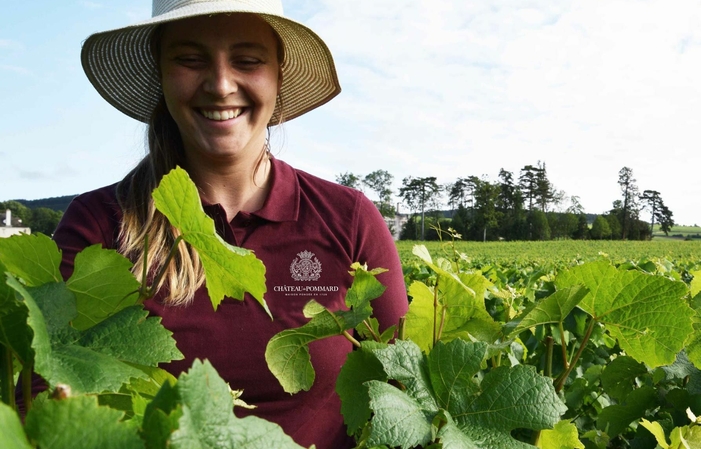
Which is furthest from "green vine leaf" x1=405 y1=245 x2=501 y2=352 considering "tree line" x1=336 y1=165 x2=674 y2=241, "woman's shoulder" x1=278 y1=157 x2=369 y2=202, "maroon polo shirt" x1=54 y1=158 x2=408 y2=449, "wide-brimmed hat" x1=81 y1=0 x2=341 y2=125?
"tree line" x1=336 y1=165 x2=674 y2=241

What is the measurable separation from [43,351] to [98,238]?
194 centimetres

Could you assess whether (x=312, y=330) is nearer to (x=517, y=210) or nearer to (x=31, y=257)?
(x=31, y=257)

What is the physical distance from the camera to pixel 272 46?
239 cm

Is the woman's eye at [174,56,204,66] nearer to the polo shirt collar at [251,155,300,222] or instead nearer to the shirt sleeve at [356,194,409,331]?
the polo shirt collar at [251,155,300,222]

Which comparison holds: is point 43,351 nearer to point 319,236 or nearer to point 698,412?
point 698,412

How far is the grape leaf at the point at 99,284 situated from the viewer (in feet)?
2.09

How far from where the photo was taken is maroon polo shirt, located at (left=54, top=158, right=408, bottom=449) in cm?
215

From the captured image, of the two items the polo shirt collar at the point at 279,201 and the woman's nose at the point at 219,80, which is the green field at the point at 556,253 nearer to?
the polo shirt collar at the point at 279,201

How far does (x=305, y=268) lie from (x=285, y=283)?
0.31ft

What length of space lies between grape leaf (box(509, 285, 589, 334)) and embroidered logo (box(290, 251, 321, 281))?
5.12 ft

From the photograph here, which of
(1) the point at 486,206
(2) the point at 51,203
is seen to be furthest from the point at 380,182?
(2) the point at 51,203

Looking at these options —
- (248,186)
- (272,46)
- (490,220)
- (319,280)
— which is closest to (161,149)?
(248,186)

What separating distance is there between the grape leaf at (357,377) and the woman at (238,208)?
51.4 inches

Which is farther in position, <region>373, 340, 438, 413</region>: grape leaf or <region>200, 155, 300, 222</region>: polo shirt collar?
<region>200, 155, 300, 222</region>: polo shirt collar
